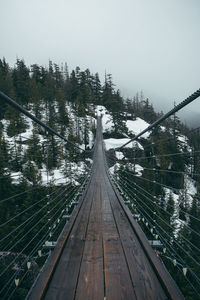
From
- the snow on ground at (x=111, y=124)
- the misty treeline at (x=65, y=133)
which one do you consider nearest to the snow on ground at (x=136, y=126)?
the snow on ground at (x=111, y=124)

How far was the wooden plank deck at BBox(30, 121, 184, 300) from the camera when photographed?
1.36 m

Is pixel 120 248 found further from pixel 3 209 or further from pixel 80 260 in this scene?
pixel 3 209

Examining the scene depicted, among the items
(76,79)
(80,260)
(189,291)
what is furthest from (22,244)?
(76,79)

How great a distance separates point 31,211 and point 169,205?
1571 centimetres

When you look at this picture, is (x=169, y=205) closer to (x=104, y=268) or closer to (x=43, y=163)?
(x=104, y=268)

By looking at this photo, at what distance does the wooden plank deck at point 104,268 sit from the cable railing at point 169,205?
8.4 inches

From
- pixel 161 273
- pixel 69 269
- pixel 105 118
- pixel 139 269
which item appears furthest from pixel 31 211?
pixel 105 118

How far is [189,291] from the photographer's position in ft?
33.9

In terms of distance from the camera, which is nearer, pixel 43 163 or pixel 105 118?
pixel 43 163

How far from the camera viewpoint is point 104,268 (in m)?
1.64

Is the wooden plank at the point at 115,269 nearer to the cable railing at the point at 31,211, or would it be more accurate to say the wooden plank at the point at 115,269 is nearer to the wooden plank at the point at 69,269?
the wooden plank at the point at 69,269

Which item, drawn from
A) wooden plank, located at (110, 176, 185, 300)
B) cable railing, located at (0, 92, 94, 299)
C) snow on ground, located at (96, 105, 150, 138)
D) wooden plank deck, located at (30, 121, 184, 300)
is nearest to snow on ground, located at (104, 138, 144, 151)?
snow on ground, located at (96, 105, 150, 138)

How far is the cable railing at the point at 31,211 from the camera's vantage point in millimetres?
1734

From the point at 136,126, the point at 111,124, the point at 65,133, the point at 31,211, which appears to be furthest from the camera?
the point at 136,126
